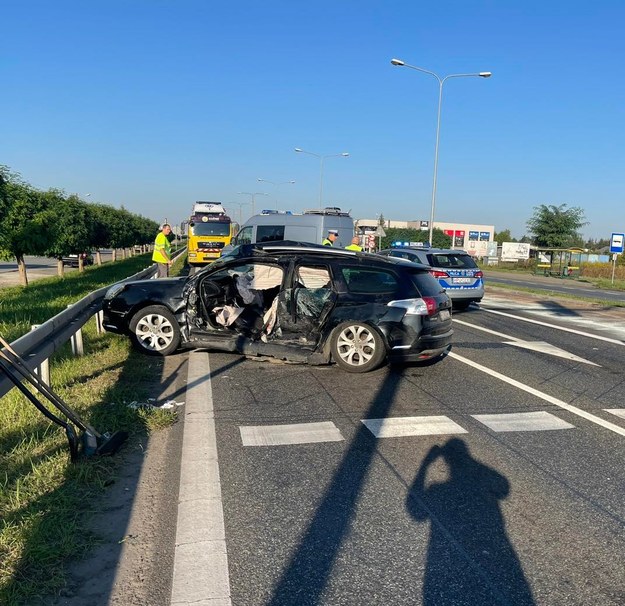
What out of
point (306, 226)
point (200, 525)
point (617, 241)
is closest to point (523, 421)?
point (200, 525)

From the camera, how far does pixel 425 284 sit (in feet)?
25.6

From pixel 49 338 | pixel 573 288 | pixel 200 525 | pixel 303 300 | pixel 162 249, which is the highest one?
pixel 162 249

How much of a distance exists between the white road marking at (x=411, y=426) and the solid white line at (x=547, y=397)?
149cm

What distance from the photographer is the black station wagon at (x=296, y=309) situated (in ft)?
24.4

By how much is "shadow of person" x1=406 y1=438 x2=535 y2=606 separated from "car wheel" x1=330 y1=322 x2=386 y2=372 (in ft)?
8.92

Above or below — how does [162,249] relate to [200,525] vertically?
above

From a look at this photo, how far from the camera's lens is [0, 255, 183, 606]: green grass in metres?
2.98

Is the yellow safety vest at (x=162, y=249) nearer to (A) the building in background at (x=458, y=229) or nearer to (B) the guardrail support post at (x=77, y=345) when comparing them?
(B) the guardrail support post at (x=77, y=345)

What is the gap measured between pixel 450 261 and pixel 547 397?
320 inches

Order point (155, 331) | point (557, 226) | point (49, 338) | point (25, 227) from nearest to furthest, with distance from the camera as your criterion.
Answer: point (49, 338), point (155, 331), point (25, 227), point (557, 226)

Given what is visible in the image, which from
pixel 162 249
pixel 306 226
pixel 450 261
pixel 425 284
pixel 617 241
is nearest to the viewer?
pixel 425 284

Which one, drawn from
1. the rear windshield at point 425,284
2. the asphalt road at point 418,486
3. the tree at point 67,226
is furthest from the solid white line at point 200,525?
the tree at point 67,226

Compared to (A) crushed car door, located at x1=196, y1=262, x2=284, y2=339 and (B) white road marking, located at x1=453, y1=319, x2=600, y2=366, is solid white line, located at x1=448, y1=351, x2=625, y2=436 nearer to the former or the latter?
(B) white road marking, located at x1=453, y1=319, x2=600, y2=366

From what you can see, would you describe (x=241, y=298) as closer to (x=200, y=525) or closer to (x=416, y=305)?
(x=416, y=305)
